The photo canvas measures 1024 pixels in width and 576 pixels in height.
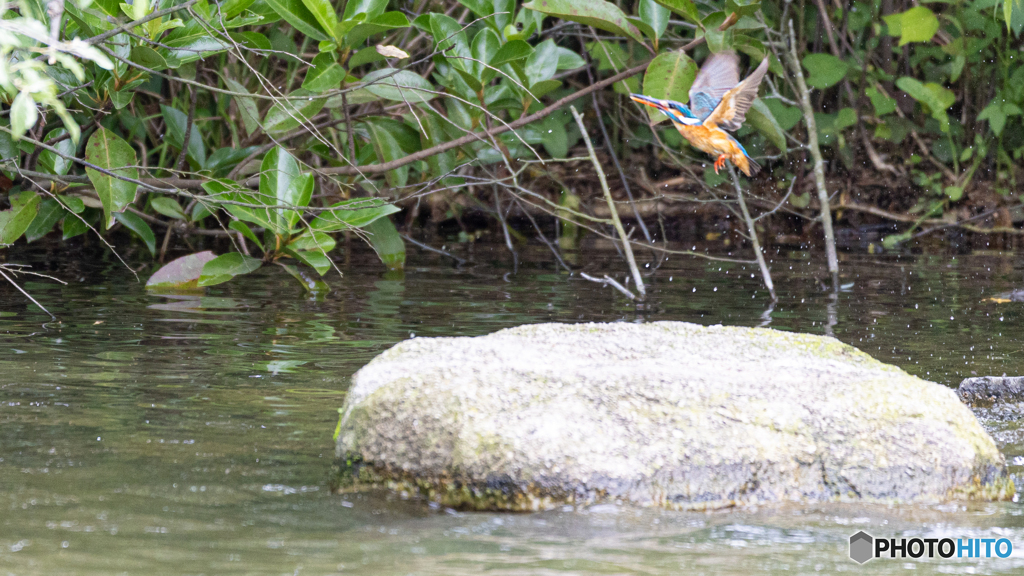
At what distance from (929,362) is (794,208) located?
5639 mm

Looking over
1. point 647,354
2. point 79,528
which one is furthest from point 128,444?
point 647,354

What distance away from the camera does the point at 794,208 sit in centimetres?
987

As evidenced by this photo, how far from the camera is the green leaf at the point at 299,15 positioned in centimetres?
494

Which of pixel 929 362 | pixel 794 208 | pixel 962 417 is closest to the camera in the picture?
pixel 962 417

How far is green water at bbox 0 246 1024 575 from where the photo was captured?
2.21 metres

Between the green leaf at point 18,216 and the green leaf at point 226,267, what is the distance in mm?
849

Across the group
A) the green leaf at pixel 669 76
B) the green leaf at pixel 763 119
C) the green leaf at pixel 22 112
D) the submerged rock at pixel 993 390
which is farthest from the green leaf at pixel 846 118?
the green leaf at pixel 22 112

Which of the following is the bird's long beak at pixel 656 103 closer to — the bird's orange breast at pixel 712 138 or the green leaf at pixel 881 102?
the bird's orange breast at pixel 712 138

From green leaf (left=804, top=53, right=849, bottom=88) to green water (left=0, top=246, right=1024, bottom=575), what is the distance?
9.12 ft

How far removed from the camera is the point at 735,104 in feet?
16.0

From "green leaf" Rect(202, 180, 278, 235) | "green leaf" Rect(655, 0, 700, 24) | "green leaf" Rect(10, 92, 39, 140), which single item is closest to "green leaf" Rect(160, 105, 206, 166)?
"green leaf" Rect(202, 180, 278, 235)

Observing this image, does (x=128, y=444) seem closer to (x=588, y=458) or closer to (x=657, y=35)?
(x=588, y=458)

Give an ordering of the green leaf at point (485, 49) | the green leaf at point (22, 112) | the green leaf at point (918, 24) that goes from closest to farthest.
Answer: the green leaf at point (22, 112)
the green leaf at point (485, 49)
the green leaf at point (918, 24)

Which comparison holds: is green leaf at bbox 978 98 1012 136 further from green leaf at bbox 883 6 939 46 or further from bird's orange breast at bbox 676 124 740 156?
bird's orange breast at bbox 676 124 740 156
